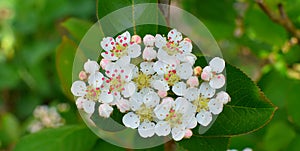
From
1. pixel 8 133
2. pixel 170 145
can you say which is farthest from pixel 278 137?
pixel 8 133

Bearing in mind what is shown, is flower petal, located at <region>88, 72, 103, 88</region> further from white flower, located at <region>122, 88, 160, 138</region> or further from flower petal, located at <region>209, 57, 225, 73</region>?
flower petal, located at <region>209, 57, 225, 73</region>

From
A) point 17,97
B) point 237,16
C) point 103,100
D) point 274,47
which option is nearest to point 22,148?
point 103,100

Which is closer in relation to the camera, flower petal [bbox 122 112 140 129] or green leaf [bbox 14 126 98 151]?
flower petal [bbox 122 112 140 129]

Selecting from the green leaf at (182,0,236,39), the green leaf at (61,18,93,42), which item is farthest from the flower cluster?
the green leaf at (182,0,236,39)

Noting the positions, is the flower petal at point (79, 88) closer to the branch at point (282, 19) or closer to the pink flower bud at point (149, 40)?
the pink flower bud at point (149, 40)

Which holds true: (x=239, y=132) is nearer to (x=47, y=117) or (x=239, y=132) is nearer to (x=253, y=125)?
(x=253, y=125)
